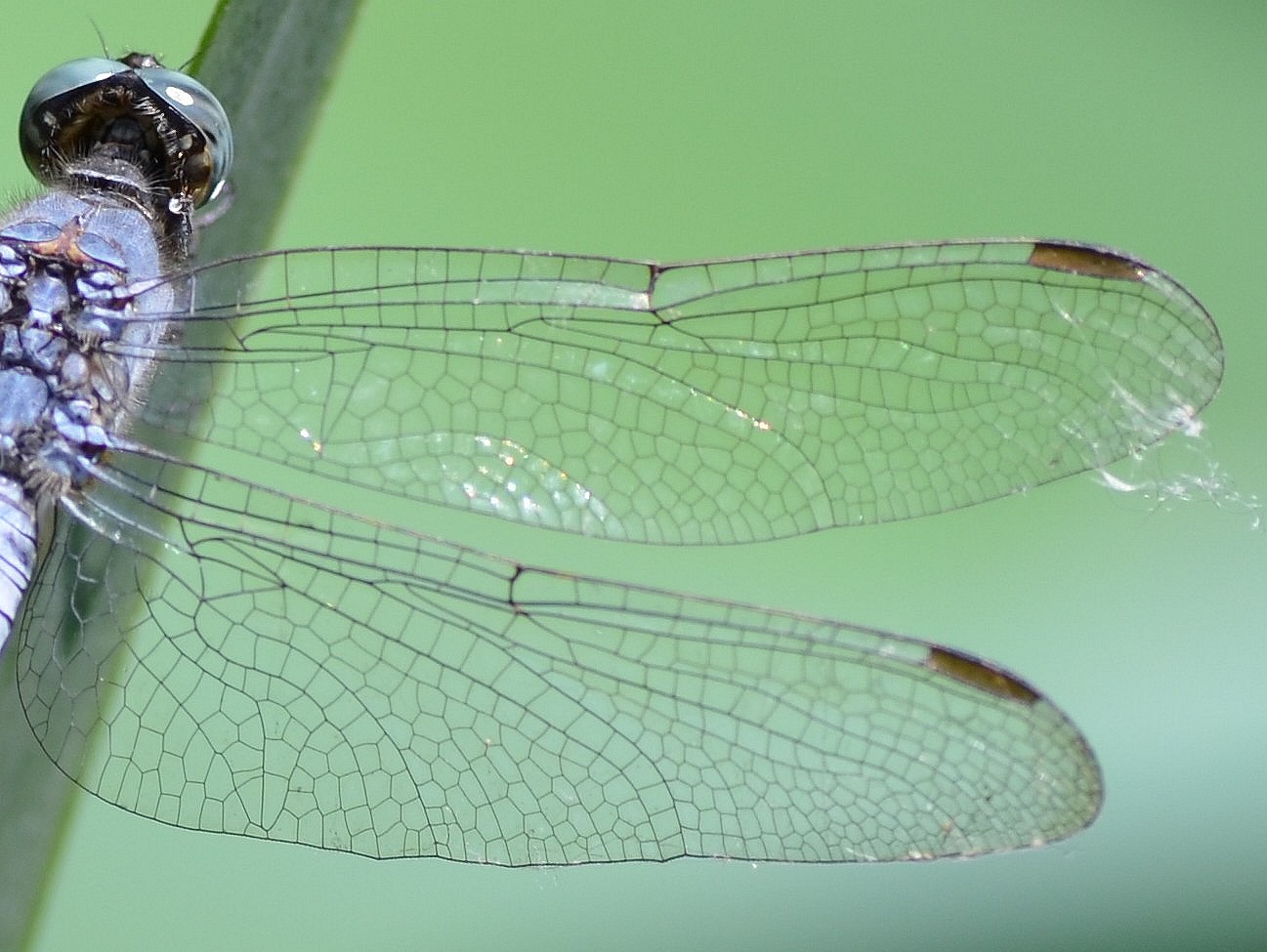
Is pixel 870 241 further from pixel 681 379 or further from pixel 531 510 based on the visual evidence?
pixel 531 510

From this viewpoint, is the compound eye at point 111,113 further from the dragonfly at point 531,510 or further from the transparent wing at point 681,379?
the transparent wing at point 681,379

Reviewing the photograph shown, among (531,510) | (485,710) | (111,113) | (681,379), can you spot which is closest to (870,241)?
(681,379)

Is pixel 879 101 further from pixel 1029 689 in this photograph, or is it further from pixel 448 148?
pixel 1029 689

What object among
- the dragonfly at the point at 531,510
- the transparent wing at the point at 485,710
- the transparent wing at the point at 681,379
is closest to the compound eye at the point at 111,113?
the dragonfly at the point at 531,510

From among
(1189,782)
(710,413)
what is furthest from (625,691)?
(1189,782)

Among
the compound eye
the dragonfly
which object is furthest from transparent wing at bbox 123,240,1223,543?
the compound eye

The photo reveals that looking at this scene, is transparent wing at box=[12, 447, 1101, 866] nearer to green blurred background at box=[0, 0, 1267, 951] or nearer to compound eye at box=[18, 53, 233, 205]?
green blurred background at box=[0, 0, 1267, 951]
